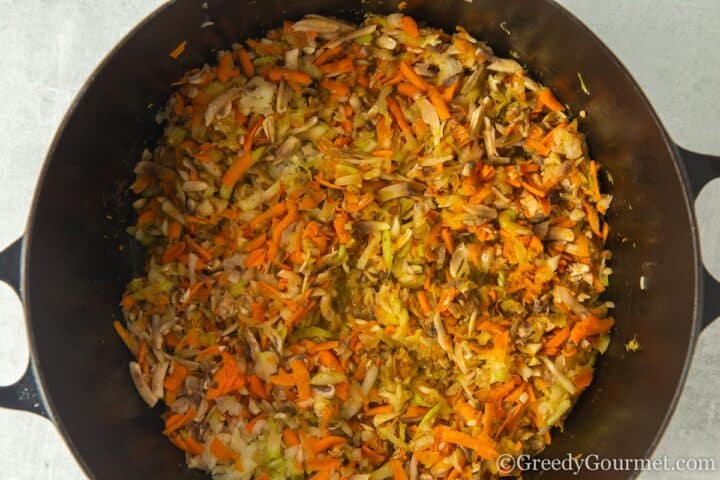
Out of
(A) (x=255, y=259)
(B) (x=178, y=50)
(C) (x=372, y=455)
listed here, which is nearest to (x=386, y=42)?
(B) (x=178, y=50)

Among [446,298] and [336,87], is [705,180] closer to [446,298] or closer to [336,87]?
[446,298]

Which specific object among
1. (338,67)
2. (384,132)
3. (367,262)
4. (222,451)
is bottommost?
(222,451)

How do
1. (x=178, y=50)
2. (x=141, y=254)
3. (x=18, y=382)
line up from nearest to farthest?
(x=18, y=382)
(x=178, y=50)
(x=141, y=254)

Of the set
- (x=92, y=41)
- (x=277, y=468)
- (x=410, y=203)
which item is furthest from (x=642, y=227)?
(x=92, y=41)

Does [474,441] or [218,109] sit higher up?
[218,109]

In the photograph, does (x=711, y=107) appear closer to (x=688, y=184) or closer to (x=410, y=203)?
(x=688, y=184)

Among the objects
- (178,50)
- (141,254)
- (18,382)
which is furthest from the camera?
(141,254)

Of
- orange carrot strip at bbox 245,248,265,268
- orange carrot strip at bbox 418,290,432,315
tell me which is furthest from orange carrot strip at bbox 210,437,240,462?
orange carrot strip at bbox 418,290,432,315
